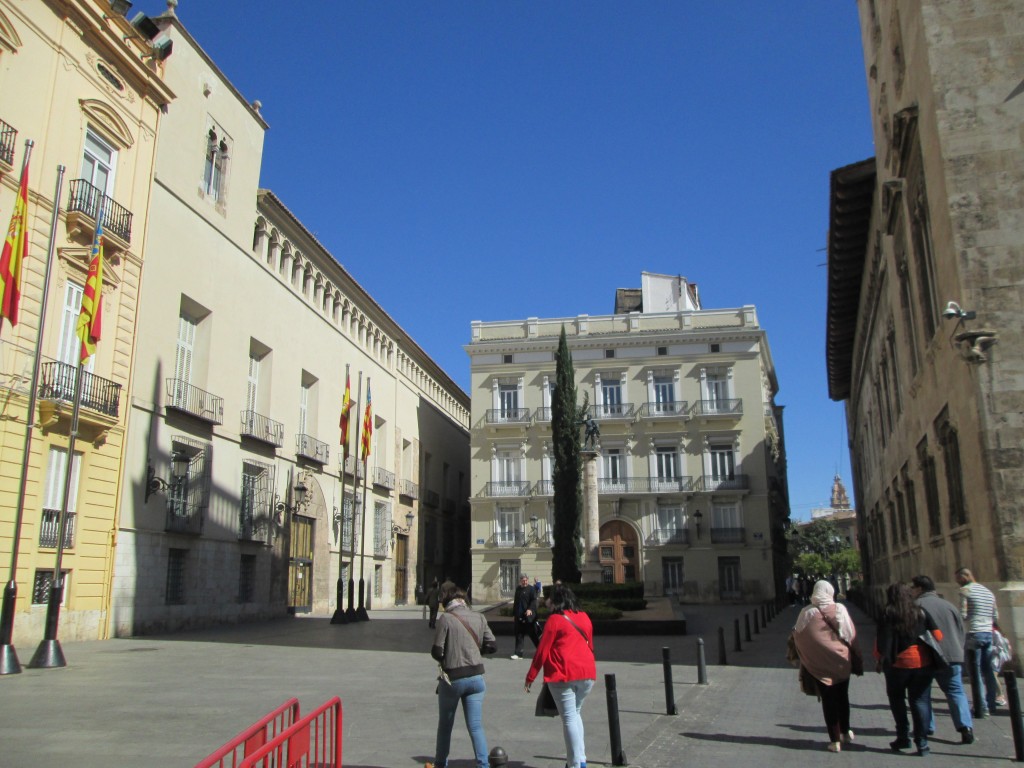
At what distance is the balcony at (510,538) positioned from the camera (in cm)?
4475

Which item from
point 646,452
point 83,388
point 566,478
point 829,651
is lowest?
point 829,651

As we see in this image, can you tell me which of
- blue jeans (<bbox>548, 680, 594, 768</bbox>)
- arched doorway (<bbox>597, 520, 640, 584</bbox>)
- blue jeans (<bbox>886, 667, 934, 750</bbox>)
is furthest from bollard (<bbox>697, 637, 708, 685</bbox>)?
arched doorway (<bbox>597, 520, 640, 584</bbox>)

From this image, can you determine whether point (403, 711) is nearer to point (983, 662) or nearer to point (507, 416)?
point (983, 662)

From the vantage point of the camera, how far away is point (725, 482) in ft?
144

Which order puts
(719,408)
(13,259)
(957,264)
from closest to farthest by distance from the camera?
(957,264) → (13,259) → (719,408)

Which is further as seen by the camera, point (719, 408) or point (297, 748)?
point (719, 408)

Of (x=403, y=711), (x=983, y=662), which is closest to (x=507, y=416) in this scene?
(x=403, y=711)

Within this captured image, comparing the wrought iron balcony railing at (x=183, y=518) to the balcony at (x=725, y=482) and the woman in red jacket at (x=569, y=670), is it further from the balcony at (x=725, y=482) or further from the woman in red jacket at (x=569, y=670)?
the balcony at (x=725, y=482)

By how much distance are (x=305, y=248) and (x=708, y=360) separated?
73.8ft

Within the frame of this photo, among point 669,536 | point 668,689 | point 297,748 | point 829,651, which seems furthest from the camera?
point 669,536

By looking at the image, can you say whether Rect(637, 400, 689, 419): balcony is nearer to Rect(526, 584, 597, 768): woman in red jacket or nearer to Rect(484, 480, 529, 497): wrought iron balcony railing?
Rect(484, 480, 529, 497): wrought iron balcony railing

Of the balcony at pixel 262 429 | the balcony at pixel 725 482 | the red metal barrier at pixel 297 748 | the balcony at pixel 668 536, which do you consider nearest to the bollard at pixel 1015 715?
the red metal barrier at pixel 297 748

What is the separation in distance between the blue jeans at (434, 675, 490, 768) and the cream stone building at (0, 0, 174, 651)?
12.8 meters

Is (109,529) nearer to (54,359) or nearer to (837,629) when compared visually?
(54,359)
